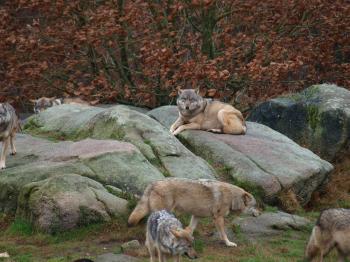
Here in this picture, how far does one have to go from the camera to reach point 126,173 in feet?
46.5

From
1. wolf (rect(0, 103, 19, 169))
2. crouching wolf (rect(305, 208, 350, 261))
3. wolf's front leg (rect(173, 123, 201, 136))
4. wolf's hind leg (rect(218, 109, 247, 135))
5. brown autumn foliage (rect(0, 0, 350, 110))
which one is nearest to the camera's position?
crouching wolf (rect(305, 208, 350, 261))

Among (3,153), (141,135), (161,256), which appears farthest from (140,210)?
(3,153)

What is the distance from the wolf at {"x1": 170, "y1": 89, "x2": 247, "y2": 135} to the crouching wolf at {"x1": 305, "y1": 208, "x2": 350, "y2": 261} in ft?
22.4

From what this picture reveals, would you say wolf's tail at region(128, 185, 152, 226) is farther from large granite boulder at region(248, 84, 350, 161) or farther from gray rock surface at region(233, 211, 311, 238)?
large granite boulder at region(248, 84, 350, 161)

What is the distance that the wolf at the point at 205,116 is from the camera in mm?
17906

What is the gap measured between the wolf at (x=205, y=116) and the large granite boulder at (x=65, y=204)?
4.92 metres

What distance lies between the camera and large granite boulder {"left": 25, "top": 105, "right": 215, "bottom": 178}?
15188 mm

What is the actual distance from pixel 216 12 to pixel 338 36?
4527 mm

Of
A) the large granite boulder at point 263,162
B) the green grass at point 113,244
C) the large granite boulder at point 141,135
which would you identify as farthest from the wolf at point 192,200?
the large granite boulder at point 263,162

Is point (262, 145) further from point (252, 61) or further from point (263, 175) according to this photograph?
point (252, 61)

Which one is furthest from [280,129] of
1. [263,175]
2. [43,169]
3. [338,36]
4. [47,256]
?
[47,256]

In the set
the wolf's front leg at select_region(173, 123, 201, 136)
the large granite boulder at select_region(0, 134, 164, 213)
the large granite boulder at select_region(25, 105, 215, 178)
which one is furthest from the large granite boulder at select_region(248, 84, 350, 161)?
the large granite boulder at select_region(0, 134, 164, 213)

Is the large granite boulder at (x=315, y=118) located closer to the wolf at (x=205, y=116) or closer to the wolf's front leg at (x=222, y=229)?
the wolf at (x=205, y=116)

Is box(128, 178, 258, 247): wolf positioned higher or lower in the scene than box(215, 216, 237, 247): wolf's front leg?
higher
